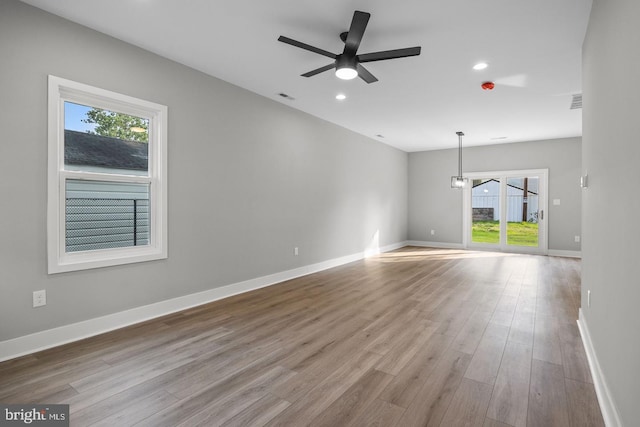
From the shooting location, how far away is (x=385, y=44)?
323 cm

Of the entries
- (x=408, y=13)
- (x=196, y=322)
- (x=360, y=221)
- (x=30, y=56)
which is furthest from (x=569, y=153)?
(x=30, y=56)

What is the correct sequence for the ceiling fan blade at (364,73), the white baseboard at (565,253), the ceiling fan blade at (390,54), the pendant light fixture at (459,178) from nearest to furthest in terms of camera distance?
the ceiling fan blade at (390,54) < the ceiling fan blade at (364,73) < the white baseboard at (565,253) < the pendant light fixture at (459,178)

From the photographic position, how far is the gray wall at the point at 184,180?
2572mm

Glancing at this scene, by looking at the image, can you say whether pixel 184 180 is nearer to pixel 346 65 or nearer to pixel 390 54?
pixel 346 65

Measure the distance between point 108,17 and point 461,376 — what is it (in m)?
4.06

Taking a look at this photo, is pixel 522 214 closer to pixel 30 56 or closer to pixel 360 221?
pixel 360 221

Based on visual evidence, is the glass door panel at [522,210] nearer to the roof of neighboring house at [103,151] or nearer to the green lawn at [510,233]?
the green lawn at [510,233]

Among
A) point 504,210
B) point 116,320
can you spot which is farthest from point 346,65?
point 504,210

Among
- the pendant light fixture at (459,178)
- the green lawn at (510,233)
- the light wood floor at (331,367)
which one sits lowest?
the light wood floor at (331,367)

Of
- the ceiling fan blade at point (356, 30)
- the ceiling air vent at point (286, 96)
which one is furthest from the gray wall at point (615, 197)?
the ceiling air vent at point (286, 96)

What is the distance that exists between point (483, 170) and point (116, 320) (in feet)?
28.1

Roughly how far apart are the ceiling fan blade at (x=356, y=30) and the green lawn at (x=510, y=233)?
23.9 feet

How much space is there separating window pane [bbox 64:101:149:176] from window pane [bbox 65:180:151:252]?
173mm

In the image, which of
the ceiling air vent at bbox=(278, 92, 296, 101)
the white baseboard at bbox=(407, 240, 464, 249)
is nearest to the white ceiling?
the ceiling air vent at bbox=(278, 92, 296, 101)
